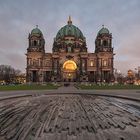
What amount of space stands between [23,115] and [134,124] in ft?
15.4

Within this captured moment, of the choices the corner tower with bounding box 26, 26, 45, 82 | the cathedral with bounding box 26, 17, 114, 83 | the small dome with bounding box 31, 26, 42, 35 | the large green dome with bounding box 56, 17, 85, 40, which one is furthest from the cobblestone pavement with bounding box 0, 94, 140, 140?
the large green dome with bounding box 56, 17, 85, 40

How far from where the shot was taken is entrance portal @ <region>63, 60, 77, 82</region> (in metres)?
104

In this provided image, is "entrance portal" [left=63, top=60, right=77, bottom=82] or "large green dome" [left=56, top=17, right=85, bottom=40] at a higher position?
"large green dome" [left=56, top=17, right=85, bottom=40]

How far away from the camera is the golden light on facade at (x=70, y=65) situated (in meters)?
106

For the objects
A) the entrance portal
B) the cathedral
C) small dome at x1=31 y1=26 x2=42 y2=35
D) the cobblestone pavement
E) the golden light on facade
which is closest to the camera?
the cobblestone pavement

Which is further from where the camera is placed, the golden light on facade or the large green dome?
the large green dome

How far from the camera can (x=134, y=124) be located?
10.4 metres

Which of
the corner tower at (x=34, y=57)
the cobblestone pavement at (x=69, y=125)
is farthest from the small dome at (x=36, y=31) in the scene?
the cobblestone pavement at (x=69, y=125)

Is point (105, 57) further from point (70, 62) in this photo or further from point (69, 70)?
point (69, 70)

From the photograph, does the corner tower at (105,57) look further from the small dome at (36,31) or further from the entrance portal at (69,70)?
the small dome at (36,31)

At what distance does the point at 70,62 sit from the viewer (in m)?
107

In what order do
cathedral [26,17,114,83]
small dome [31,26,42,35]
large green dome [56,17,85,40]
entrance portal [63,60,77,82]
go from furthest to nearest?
large green dome [56,17,85,40] → small dome [31,26,42,35] → entrance portal [63,60,77,82] → cathedral [26,17,114,83]

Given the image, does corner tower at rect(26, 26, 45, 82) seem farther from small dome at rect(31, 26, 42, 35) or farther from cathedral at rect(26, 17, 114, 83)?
small dome at rect(31, 26, 42, 35)

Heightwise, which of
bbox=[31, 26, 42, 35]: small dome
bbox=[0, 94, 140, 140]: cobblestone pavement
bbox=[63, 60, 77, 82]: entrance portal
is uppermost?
bbox=[31, 26, 42, 35]: small dome
